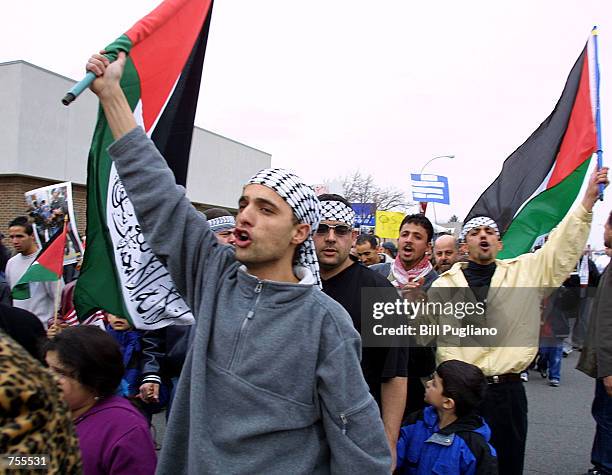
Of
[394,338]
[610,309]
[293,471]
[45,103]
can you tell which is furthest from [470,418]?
[45,103]

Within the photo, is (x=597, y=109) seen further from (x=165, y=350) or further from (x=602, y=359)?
(x=165, y=350)

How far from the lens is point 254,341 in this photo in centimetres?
173

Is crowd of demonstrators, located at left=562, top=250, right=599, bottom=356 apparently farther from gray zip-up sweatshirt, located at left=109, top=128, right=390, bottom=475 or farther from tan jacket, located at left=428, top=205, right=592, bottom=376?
gray zip-up sweatshirt, located at left=109, top=128, right=390, bottom=475

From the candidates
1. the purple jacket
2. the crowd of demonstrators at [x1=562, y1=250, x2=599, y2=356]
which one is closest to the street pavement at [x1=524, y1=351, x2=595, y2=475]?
the crowd of demonstrators at [x1=562, y1=250, x2=599, y2=356]

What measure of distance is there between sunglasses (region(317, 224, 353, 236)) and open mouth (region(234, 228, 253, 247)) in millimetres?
1127

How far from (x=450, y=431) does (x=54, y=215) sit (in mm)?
3618

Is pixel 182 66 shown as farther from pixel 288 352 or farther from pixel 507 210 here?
pixel 507 210

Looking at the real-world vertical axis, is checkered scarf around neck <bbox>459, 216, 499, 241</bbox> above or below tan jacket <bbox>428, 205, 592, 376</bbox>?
above

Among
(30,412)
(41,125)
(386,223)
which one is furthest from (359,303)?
(41,125)

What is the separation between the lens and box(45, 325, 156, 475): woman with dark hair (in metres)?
2.18

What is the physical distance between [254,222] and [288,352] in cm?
46

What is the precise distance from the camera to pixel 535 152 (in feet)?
15.0

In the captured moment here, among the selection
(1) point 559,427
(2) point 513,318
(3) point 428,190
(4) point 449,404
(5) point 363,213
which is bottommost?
(1) point 559,427

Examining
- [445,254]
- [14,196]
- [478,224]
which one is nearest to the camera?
[478,224]
